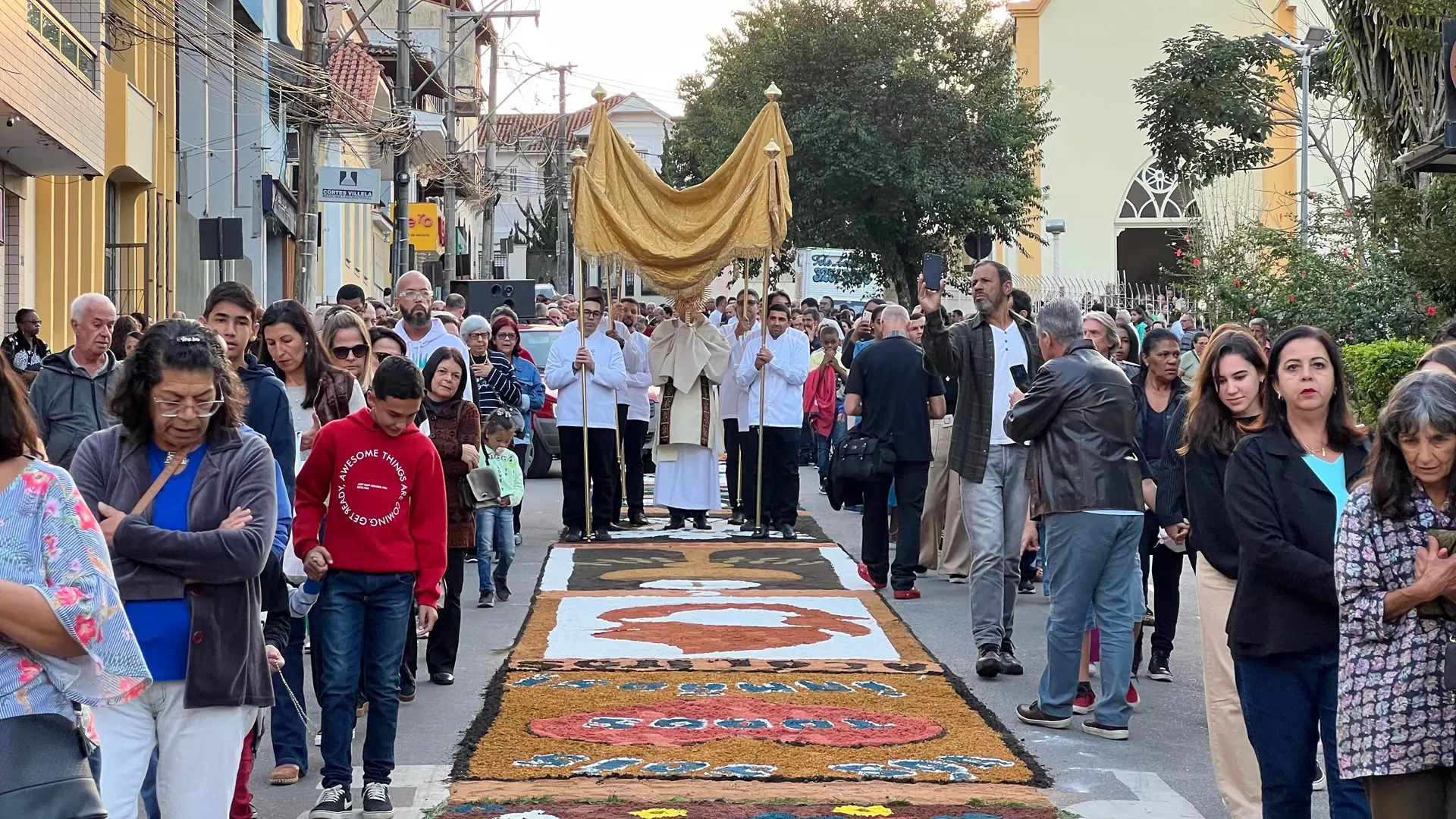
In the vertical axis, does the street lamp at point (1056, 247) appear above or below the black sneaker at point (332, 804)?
above

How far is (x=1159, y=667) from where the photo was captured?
981 cm

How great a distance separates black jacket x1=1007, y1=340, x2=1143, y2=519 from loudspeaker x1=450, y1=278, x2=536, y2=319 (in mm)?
21423

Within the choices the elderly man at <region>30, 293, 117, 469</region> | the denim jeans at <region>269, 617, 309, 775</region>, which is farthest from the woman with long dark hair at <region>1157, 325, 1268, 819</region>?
the elderly man at <region>30, 293, 117, 469</region>

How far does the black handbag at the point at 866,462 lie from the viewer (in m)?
12.5

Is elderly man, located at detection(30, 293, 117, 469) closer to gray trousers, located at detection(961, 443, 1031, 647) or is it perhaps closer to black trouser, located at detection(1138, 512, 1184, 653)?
gray trousers, located at detection(961, 443, 1031, 647)

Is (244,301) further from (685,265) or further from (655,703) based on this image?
(685,265)

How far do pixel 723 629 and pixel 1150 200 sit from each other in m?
45.3

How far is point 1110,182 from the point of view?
5388 centimetres

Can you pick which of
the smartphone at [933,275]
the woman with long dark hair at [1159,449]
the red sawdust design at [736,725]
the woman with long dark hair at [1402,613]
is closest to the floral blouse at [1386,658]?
the woman with long dark hair at [1402,613]

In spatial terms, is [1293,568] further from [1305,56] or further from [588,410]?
[1305,56]

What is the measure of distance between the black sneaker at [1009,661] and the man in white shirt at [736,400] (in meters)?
7.03

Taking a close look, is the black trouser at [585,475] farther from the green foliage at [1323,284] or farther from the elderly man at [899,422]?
the green foliage at [1323,284]

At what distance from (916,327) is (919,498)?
1922 mm

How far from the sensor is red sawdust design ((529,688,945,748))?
7898mm
